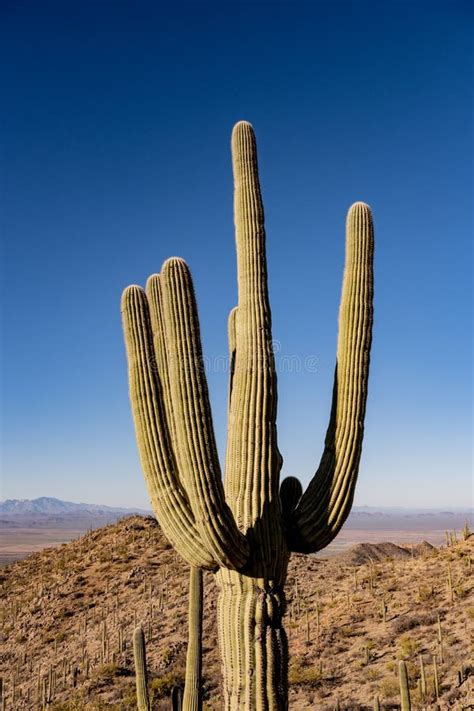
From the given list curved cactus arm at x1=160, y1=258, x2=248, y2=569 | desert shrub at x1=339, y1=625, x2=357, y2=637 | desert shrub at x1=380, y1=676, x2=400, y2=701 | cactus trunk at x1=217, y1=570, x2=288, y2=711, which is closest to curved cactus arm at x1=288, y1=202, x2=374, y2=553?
cactus trunk at x1=217, y1=570, x2=288, y2=711

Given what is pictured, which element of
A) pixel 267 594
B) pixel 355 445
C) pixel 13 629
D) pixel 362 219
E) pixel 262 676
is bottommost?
pixel 13 629

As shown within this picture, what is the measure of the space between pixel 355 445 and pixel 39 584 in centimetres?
2520

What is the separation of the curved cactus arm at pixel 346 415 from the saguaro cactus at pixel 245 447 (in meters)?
0.01

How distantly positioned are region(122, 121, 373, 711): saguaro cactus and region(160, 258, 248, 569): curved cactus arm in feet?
0.04

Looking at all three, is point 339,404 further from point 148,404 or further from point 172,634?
point 172,634

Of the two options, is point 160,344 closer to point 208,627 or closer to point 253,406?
point 253,406

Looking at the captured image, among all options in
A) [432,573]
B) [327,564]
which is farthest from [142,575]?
[432,573]

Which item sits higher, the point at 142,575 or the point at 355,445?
the point at 355,445

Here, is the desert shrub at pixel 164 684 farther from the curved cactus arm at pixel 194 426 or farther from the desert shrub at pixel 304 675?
the curved cactus arm at pixel 194 426

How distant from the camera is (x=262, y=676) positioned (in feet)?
21.6

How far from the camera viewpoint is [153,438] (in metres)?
7.52

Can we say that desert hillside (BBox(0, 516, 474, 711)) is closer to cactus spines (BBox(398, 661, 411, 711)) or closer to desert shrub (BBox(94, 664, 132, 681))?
desert shrub (BBox(94, 664, 132, 681))

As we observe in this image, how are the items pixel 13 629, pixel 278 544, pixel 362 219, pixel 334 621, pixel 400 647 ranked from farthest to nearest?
1. pixel 13 629
2. pixel 334 621
3. pixel 400 647
4. pixel 362 219
5. pixel 278 544

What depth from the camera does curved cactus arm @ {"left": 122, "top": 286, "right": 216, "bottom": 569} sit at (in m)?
7.12
